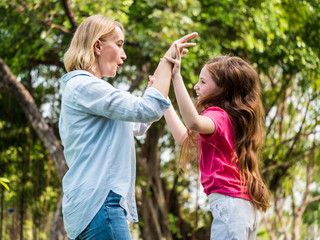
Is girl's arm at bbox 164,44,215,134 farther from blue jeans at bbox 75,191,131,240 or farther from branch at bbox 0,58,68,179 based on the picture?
branch at bbox 0,58,68,179

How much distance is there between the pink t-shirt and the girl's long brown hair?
47 millimetres

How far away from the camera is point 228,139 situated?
6.98 feet

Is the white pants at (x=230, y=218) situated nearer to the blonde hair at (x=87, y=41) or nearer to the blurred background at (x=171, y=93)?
the blonde hair at (x=87, y=41)

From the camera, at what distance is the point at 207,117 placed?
2055 millimetres

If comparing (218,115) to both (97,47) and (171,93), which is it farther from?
(171,93)

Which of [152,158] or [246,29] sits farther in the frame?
[152,158]

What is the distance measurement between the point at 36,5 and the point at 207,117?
442cm

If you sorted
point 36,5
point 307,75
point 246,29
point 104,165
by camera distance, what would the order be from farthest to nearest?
point 307,75 → point 246,29 → point 36,5 → point 104,165

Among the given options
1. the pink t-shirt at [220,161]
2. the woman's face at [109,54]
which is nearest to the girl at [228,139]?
the pink t-shirt at [220,161]

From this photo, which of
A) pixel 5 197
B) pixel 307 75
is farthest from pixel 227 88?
pixel 5 197

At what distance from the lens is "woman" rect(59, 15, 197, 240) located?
167cm

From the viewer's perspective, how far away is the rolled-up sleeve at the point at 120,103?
1663 millimetres

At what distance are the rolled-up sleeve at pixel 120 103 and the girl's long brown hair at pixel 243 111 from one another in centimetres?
61

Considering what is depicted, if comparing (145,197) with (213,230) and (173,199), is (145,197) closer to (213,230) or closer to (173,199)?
(173,199)
